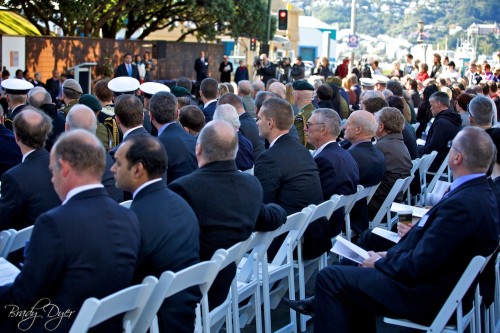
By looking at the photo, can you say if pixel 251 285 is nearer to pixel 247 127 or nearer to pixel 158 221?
pixel 158 221

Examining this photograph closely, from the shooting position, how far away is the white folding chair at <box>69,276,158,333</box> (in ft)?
10.6

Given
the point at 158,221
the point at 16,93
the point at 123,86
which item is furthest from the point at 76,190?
the point at 16,93

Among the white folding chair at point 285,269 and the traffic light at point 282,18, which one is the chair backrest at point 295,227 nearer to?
the white folding chair at point 285,269

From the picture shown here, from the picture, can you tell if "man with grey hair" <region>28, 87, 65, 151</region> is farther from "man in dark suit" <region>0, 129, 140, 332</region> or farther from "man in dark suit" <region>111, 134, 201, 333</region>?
"man in dark suit" <region>0, 129, 140, 332</region>

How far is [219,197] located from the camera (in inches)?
187

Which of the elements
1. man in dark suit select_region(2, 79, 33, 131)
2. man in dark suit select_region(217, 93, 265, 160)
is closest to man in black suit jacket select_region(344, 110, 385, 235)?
man in dark suit select_region(217, 93, 265, 160)

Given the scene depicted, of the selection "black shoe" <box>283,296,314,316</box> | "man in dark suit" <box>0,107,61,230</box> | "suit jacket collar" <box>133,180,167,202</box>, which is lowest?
"black shoe" <box>283,296,314,316</box>

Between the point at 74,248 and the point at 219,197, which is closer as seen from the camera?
the point at 74,248

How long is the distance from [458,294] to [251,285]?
147 centimetres

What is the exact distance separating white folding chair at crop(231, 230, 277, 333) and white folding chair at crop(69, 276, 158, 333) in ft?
4.61

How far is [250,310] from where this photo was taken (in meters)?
5.63

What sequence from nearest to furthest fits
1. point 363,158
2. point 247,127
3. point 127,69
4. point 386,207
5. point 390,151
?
point 386,207, point 363,158, point 390,151, point 247,127, point 127,69

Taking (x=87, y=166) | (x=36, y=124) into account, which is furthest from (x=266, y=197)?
(x=87, y=166)

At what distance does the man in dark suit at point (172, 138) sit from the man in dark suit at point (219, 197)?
2.18 m
